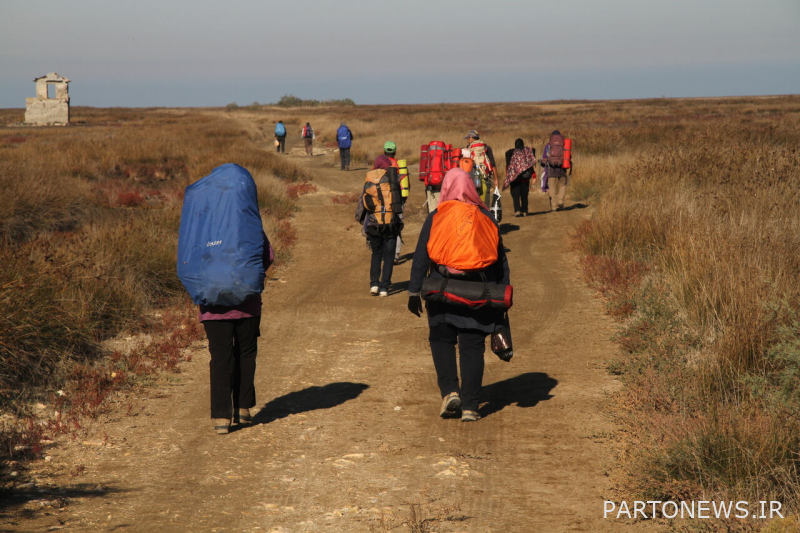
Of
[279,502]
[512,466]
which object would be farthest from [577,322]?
[279,502]

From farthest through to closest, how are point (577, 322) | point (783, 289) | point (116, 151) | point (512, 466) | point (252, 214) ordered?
point (116, 151) < point (577, 322) < point (783, 289) < point (252, 214) < point (512, 466)

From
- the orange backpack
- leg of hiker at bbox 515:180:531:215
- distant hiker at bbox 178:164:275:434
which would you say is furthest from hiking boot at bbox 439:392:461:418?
leg of hiker at bbox 515:180:531:215

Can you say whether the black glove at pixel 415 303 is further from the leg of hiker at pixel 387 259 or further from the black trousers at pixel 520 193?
the black trousers at pixel 520 193

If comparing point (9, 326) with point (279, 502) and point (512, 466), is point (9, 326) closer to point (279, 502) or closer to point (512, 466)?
point (279, 502)

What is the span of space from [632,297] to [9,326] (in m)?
6.82

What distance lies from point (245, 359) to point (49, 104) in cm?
6417

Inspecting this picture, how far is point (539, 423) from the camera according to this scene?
5621 millimetres

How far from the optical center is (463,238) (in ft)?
17.9

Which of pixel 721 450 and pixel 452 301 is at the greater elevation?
pixel 452 301

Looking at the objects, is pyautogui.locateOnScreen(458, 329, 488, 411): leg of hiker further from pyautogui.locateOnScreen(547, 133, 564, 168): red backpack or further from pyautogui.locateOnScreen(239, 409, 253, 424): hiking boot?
pyautogui.locateOnScreen(547, 133, 564, 168): red backpack

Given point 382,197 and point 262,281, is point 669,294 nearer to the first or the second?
point 382,197

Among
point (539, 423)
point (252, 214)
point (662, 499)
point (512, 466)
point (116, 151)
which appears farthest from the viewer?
point (116, 151)

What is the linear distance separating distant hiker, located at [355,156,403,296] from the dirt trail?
143 centimetres

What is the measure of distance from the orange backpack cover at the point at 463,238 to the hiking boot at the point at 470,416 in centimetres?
118
